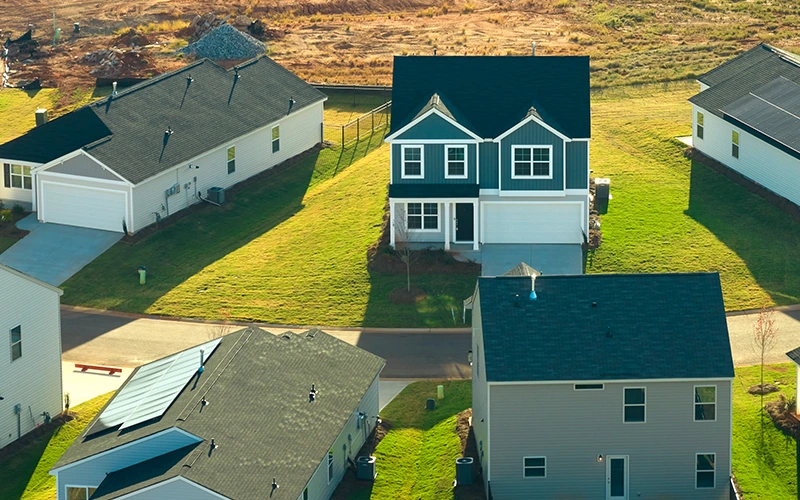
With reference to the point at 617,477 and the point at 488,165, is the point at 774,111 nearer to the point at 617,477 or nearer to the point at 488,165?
the point at 488,165

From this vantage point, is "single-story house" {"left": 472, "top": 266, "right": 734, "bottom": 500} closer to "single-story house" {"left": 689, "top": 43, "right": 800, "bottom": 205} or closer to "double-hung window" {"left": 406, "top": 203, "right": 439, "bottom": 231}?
"double-hung window" {"left": 406, "top": 203, "right": 439, "bottom": 231}

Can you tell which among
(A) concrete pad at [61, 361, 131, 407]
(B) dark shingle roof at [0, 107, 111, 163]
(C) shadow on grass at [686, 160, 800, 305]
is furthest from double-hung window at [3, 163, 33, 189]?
(C) shadow on grass at [686, 160, 800, 305]

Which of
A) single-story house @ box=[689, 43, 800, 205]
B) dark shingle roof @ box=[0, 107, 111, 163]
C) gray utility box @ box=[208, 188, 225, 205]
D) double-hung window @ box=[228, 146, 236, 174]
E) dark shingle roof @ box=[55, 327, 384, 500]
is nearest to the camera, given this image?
dark shingle roof @ box=[55, 327, 384, 500]

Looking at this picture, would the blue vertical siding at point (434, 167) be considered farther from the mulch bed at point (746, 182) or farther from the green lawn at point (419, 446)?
the green lawn at point (419, 446)

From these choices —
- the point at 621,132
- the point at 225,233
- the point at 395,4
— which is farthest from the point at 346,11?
the point at 225,233

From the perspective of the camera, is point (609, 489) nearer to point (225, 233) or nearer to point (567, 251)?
point (567, 251)

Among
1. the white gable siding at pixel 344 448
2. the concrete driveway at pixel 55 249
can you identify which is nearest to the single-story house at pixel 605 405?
the white gable siding at pixel 344 448

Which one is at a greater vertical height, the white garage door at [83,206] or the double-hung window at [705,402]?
the white garage door at [83,206]
